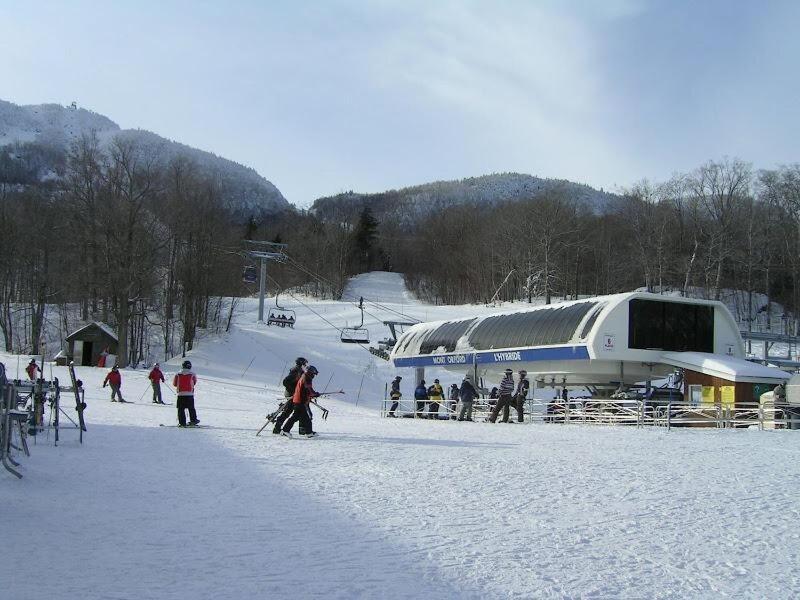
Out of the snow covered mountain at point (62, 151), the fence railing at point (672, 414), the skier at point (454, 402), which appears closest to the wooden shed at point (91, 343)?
the skier at point (454, 402)

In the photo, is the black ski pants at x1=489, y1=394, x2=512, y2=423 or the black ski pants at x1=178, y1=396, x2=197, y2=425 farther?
the black ski pants at x1=489, y1=394, x2=512, y2=423

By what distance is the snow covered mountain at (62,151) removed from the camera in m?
143

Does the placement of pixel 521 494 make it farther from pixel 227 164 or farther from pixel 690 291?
pixel 227 164

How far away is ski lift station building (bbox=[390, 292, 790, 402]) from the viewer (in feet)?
76.9

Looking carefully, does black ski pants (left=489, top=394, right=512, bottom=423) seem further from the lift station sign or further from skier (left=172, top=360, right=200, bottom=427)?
skier (left=172, top=360, right=200, bottom=427)

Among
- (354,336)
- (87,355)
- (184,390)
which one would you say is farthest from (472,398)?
(354,336)

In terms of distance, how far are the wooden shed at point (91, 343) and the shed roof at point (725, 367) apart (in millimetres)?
30863

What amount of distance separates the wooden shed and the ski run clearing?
2992 cm

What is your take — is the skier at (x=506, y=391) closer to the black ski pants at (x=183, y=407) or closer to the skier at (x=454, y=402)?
the skier at (x=454, y=402)

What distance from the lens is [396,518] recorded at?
7.09 metres

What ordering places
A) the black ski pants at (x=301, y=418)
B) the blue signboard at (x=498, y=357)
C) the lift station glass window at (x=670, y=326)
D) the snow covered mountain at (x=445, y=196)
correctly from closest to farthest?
1. the black ski pants at (x=301, y=418)
2. the lift station glass window at (x=670, y=326)
3. the blue signboard at (x=498, y=357)
4. the snow covered mountain at (x=445, y=196)

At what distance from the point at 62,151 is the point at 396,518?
15296 cm

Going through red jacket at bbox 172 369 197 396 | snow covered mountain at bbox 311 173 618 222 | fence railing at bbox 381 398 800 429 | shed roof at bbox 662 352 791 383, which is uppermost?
snow covered mountain at bbox 311 173 618 222

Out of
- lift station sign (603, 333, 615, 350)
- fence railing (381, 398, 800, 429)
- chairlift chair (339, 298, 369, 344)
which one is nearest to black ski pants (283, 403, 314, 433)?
fence railing (381, 398, 800, 429)
